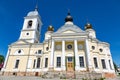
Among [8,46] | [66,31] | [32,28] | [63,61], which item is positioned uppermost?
[32,28]

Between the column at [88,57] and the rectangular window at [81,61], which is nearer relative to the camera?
the column at [88,57]

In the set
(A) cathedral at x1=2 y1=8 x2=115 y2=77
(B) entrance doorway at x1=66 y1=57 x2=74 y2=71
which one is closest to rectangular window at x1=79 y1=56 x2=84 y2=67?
(A) cathedral at x1=2 y1=8 x2=115 y2=77

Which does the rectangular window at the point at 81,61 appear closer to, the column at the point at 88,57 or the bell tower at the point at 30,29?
the column at the point at 88,57

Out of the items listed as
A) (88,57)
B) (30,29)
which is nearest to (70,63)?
(88,57)

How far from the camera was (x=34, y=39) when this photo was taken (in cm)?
2788

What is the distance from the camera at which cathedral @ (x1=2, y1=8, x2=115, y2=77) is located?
19.9 meters

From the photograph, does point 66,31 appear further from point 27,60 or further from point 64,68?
point 27,60

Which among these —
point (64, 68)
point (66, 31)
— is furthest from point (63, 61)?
point (66, 31)

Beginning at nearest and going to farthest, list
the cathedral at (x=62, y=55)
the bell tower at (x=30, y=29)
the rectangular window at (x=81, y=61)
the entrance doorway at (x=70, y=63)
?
the cathedral at (x=62, y=55)
the rectangular window at (x=81, y=61)
the entrance doorway at (x=70, y=63)
the bell tower at (x=30, y=29)

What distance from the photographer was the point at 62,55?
2041 centimetres

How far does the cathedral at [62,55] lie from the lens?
782 inches

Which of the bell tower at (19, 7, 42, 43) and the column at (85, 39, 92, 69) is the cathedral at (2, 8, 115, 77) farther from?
the bell tower at (19, 7, 42, 43)

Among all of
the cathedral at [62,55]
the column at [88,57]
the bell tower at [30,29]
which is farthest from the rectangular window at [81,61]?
the bell tower at [30,29]

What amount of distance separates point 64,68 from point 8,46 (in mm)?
14817
